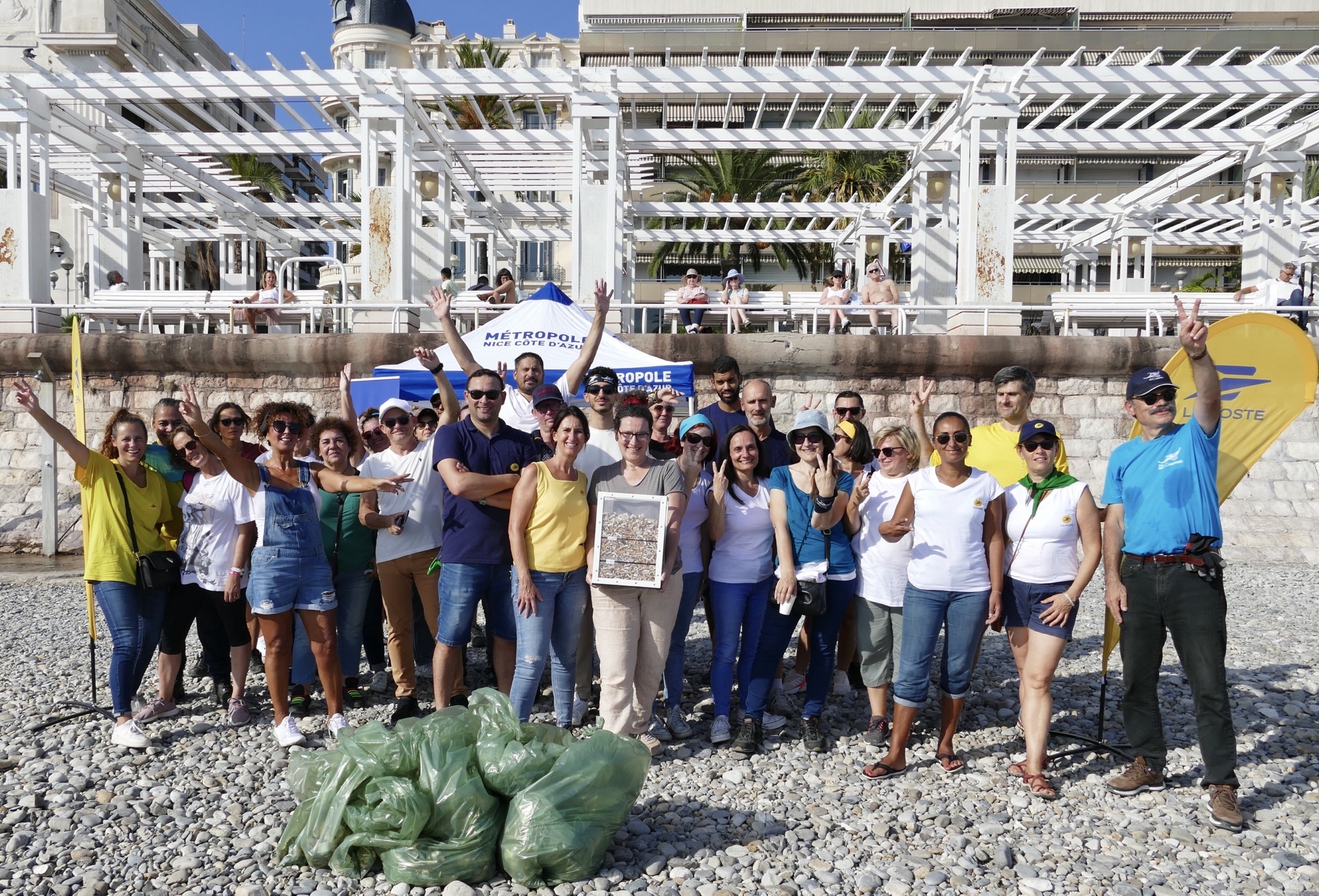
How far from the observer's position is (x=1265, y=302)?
12273 mm

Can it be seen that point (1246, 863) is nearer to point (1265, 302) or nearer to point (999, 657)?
point (999, 657)

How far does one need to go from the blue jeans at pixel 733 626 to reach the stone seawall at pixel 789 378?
23.2 ft

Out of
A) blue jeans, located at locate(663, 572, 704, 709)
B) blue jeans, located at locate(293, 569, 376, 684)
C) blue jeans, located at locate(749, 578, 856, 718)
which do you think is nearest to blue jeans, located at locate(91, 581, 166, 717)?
blue jeans, located at locate(293, 569, 376, 684)

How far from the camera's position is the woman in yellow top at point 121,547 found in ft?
15.2

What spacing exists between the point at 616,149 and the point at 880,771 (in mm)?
10949

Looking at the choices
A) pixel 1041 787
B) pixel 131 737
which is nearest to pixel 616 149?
pixel 131 737

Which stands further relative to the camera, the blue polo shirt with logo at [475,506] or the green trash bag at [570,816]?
the blue polo shirt with logo at [475,506]

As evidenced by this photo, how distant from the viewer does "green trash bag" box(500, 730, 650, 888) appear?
3240 millimetres

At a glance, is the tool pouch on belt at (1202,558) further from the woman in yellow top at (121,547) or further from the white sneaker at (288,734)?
the woman in yellow top at (121,547)

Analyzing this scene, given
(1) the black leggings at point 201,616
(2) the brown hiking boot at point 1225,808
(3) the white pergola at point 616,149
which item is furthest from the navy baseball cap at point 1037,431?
(3) the white pergola at point 616,149

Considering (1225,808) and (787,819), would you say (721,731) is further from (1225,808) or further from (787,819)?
(1225,808)

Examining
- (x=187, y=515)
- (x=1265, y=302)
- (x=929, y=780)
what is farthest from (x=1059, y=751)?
(x=1265, y=302)

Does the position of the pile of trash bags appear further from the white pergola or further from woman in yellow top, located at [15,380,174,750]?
the white pergola

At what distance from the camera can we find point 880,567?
4.64 m
